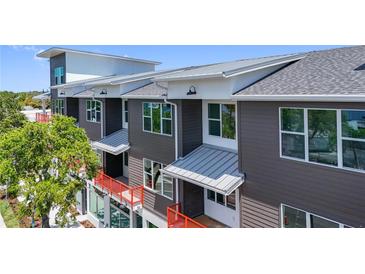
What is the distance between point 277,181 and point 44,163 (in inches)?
311

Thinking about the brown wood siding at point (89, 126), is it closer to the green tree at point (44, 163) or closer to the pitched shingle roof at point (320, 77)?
the green tree at point (44, 163)

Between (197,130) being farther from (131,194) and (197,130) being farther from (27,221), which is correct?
(27,221)

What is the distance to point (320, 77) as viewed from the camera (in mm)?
7680

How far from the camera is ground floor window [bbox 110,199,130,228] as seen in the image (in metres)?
14.7

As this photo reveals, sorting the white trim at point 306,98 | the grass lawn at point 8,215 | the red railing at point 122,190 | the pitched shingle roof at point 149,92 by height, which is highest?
the pitched shingle roof at point 149,92

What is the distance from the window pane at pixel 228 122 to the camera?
393 inches

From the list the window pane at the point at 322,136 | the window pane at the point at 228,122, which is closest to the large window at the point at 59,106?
the window pane at the point at 228,122

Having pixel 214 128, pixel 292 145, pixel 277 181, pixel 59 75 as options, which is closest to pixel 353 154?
pixel 292 145

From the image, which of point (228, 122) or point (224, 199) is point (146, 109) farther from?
point (224, 199)

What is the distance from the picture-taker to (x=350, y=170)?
6406 mm

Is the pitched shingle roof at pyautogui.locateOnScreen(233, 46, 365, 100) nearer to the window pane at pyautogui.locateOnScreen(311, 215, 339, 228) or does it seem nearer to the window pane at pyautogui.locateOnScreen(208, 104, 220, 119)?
the window pane at pyautogui.locateOnScreen(208, 104, 220, 119)

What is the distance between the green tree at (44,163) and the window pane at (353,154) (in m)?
8.92
